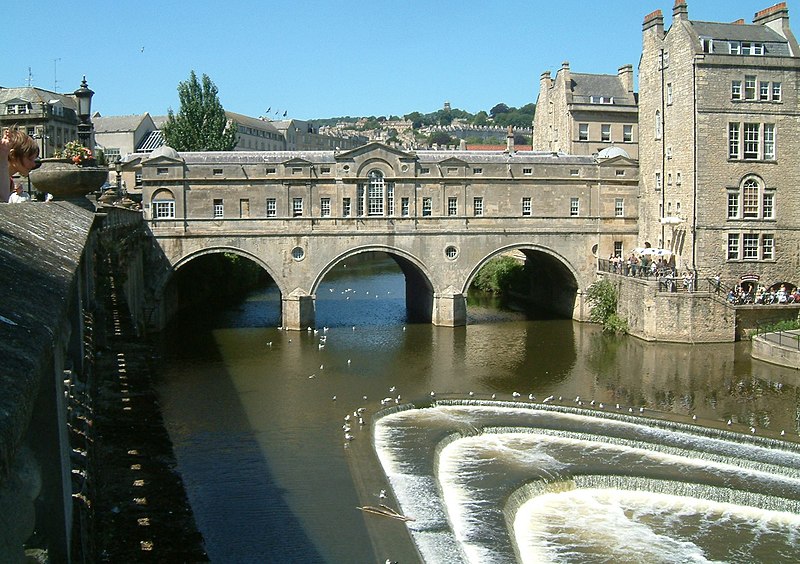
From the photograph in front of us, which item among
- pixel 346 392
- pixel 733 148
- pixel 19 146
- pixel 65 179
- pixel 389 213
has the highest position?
pixel 733 148

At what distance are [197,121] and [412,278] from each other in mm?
25699

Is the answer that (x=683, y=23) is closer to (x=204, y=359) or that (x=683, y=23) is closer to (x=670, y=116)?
(x=670, y=116)

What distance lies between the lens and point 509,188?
4494 centimetres

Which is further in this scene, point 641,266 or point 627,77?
point 627,77

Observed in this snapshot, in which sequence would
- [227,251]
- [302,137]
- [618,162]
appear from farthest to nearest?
1. [302,137]
2. [618,162]
3. [227,251]

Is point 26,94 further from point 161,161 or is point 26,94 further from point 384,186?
point 384,186

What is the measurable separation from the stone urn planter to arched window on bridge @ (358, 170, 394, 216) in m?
30.3

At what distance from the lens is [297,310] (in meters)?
42.5

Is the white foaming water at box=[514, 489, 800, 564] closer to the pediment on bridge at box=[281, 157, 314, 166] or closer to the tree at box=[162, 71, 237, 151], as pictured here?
the pediment on bridge at box=[281, 157, 314, 166]

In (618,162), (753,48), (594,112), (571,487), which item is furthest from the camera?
(594,112)

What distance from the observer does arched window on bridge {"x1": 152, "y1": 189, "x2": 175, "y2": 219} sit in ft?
139

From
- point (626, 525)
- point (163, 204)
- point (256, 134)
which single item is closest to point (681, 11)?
point (163, 204)

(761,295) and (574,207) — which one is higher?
(574,207)

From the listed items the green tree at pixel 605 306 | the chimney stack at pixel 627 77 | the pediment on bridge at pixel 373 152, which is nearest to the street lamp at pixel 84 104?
the pediment on bridge at pixel 373 152
